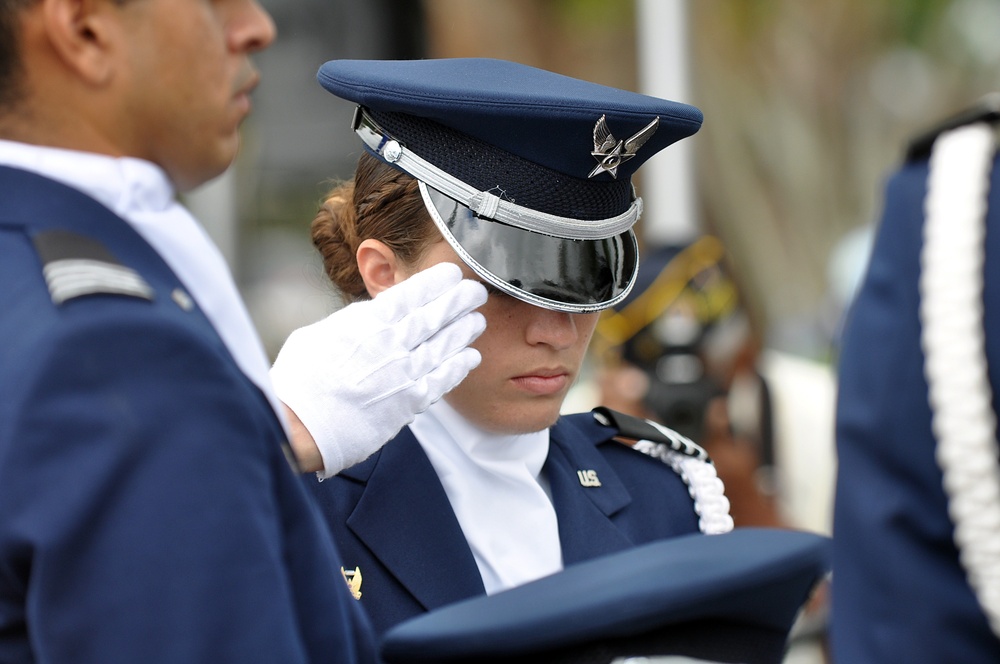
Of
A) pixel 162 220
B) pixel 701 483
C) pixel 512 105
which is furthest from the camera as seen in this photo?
pixel 701 483

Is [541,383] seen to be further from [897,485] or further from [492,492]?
[897,485]

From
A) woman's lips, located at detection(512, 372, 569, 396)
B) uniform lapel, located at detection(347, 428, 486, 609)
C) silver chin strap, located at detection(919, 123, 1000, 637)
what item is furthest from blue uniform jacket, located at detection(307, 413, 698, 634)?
silver chin strap, located at detection(919, 123, 1000, 637)

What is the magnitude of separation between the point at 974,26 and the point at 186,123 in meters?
13.3

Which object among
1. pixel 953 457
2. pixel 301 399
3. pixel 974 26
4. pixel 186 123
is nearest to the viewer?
pixel 186 123

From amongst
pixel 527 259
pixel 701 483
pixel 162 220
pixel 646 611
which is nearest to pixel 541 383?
pixel 527 259

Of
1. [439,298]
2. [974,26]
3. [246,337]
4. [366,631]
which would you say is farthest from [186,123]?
[974,26]

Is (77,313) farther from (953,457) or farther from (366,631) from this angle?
(953,457)

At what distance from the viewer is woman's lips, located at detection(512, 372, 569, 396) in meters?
1.92

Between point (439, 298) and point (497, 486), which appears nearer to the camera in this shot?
point (439, 298)

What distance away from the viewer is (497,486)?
2016 millimetres

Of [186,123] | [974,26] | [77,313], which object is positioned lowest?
[77,313]

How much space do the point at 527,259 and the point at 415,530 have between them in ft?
1.49

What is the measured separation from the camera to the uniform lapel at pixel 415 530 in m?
1.87

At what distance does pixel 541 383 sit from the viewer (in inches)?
75.6
